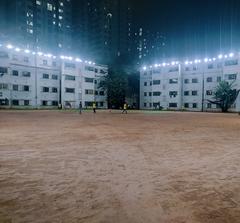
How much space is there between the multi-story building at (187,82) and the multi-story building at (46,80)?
44.2ft

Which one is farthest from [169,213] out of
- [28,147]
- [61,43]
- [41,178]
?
[61,43]

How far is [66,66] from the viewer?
5784cm

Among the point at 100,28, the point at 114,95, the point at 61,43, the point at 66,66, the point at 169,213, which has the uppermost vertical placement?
the point at 100,28

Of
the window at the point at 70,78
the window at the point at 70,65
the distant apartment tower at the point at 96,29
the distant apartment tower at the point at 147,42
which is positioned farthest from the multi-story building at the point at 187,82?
the distant apartment tower at the point at 147,42

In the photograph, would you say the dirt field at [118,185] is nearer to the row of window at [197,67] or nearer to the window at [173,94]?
the row of window at [197,67]

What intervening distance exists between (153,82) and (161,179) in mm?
61900

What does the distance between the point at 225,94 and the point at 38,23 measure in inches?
2994

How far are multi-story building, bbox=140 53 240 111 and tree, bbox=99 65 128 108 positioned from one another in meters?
6.59

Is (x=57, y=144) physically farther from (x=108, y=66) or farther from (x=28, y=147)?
(x=108, y=66)

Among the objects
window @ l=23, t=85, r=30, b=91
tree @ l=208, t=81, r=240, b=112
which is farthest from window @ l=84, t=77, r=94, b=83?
tree @ l=208, t=81, r=240, b=112

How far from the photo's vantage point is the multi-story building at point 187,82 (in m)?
52.3

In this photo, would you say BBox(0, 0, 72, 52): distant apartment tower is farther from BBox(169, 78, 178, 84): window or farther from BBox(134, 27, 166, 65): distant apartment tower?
BBox(134, 27, 166, 65): distant apartment tower

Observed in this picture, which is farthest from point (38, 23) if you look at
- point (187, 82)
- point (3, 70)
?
point (187, 82)

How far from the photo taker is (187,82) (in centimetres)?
5938
